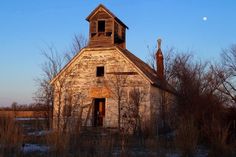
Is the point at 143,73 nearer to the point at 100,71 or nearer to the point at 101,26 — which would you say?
the point at 100,71

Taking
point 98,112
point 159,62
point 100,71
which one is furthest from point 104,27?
point 98,112

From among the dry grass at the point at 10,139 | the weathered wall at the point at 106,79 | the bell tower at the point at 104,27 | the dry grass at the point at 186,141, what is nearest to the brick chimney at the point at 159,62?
the bell tower at the point at 104,27

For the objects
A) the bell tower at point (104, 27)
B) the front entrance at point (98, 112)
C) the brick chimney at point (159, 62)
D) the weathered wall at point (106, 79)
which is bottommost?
the front entrance at point (98, 112)

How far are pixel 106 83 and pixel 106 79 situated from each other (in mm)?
310

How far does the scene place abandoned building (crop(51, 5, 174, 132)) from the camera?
25.4 metres

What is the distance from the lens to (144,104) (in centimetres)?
2533

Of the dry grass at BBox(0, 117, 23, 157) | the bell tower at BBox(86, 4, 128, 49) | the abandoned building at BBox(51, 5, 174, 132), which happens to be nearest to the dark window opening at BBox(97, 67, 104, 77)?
the abandoned building at BBox(51, 5, 174, 132)

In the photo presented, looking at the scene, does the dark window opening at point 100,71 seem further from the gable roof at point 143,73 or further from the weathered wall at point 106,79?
the gable roof at point 143,73

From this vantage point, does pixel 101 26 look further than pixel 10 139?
Yes

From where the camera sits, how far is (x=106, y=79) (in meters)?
26.5

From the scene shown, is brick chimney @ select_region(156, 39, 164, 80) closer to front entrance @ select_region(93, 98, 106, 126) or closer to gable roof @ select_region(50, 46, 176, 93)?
gable roof @ select_region(50, 46, 176, 93)

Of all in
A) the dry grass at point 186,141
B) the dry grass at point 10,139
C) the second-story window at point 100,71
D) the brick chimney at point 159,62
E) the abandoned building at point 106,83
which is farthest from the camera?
the brick chimney at point 159,62

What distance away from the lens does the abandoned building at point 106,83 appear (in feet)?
83.4

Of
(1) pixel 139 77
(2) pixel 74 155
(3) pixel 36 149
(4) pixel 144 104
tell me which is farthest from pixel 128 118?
(2) pixel 74 155
